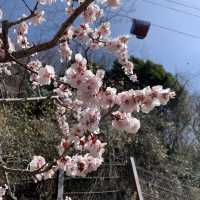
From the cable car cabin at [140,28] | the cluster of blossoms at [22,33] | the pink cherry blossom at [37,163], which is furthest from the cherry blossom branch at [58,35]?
the cable car cabin at [140,28]

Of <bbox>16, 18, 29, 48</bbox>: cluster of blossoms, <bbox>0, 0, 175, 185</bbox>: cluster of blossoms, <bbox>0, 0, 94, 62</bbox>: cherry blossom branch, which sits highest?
<bbox>0, 0, 94, 62</bbox>: cherry blossom branch

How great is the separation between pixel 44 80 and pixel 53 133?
5727mm

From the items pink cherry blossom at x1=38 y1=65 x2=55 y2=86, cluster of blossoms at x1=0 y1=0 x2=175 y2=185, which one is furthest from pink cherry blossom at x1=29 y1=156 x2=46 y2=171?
pink cherry blossom at x1=38 y1=65 x2=55 y2=86

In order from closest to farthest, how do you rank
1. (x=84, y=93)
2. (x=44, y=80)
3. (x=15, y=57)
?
(x=15, y=57) → (x=84, y=93) → (x=44, y=80)

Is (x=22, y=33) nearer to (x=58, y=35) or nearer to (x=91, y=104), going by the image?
(x=91, y=104)

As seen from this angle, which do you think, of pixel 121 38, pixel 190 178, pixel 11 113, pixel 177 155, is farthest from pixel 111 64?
pixel 121 38

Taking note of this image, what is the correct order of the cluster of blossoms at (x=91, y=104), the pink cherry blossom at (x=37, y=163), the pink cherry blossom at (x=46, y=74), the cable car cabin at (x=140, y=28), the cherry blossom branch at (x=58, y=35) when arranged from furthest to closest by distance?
the cable car cabin at (x=140, y=28) → the pink cherry blossom at (x=37, y=163) → the pink cherry blossom at (x=46, y=74) → the cluster of blossoms at (x=91, y=104) → the cherry blossom branch at (x=58, y=35)

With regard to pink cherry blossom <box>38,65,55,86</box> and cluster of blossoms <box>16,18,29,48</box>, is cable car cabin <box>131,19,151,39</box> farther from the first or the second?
pink cherry blossom <box>38,65,55,86</box>

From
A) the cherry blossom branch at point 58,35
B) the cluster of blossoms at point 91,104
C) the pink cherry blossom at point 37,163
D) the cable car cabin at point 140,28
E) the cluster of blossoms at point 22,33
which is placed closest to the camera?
the cherry blossom branch at point 58,35

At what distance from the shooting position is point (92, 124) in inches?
100

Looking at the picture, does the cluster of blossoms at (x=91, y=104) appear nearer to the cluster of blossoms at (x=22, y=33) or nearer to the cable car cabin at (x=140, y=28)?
the cluster of blossoms at (x=22, y=33)

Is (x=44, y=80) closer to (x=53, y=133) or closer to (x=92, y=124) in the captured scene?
(x=92, y=124)

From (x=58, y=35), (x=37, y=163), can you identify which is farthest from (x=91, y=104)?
(x=37, y=163)

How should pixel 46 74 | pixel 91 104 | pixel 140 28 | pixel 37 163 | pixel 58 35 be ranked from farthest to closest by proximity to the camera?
pixel 140 28 < pixel 37 163 < pixel 46 74 < pixel 91 104 < pixel 58 35
